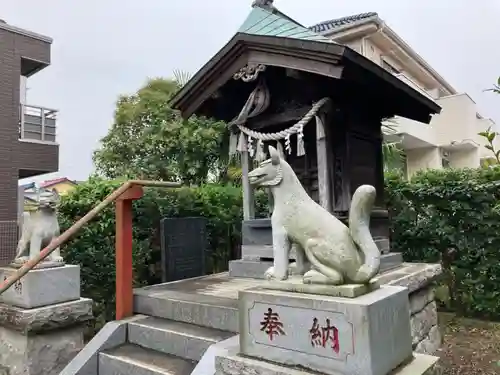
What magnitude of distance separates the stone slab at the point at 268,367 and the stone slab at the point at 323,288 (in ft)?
1.67

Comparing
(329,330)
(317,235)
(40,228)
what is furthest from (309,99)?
(329,330)

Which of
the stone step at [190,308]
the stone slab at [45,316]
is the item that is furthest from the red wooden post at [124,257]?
the stone slab at [45,316]

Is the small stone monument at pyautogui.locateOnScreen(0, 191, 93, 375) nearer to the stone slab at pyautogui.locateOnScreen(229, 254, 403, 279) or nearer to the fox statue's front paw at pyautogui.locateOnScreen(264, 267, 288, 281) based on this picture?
the stone slab at pyautogui.locateOnScreen(229, 254, 403, 279)

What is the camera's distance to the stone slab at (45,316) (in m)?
4.43

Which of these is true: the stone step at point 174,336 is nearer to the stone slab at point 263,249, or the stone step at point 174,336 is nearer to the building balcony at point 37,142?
the stone slab at point 263,249

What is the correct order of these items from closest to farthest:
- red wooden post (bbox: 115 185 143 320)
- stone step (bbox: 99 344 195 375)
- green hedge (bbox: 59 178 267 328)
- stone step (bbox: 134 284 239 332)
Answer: stone step (bbox: 99 344 195 375) → stone step (bbox: 134 284 239 332) → red wooden post (bbox: 115 185 143 320) → green hedge (bbox: 59 178 267 328)

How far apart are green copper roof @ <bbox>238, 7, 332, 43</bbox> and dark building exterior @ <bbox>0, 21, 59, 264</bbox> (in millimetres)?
9614

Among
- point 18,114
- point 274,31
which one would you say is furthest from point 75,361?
point 18,114

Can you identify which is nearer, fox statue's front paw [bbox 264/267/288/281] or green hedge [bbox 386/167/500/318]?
fox statue's front paw [bbox 264/267/288/281]

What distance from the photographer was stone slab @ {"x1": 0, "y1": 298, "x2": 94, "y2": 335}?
4.43 meters

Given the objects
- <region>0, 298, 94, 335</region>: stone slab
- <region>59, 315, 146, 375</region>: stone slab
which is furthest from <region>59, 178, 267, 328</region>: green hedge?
<region>59, 315, 146, 375</region>: stone slab

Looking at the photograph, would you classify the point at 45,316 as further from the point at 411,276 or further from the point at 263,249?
the point at 411,276

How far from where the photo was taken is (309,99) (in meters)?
6.14

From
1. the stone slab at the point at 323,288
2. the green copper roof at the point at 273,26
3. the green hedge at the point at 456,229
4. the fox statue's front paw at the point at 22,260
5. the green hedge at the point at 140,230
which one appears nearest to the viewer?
the stone slab at the point at 323,288
